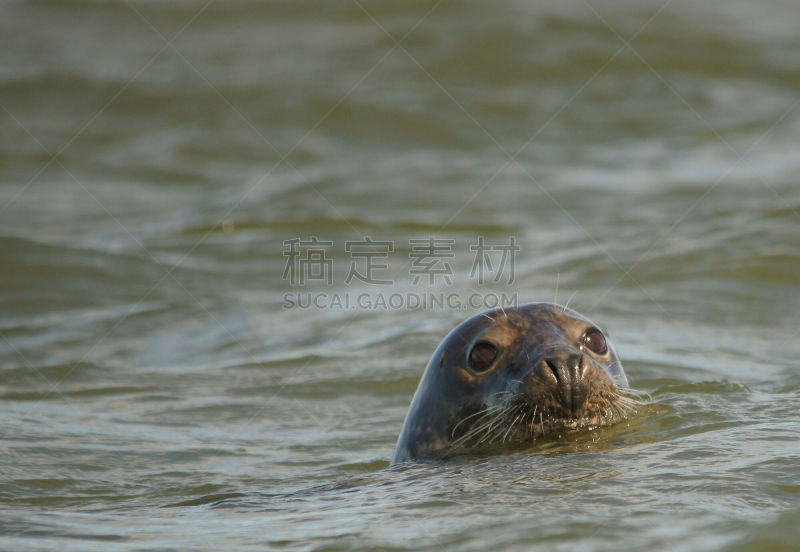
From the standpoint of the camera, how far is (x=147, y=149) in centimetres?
1611

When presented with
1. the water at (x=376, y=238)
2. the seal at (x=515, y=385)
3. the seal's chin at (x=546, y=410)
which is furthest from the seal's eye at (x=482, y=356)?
the water at (x=376, y=238)

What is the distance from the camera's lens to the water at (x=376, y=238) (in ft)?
14.5

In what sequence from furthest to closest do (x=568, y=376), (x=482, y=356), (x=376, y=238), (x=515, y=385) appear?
1. (x=376, y=238)
2. (x=482, y=356)
3. (x=515, y=385)
4. (x=568, y=376)

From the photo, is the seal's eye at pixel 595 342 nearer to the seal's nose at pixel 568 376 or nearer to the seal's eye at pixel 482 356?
the seal's nose at pixel 568 376

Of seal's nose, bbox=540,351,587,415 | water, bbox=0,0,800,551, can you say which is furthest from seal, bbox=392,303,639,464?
water, bbox=0,0,800,551

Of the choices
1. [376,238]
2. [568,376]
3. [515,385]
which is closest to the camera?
[568,376]

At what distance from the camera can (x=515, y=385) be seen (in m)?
5.05

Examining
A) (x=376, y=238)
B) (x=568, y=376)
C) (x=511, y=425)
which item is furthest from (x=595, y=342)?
(x=376, y=238)

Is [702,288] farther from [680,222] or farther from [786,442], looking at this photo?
[786,442]

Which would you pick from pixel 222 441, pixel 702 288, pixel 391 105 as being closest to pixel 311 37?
pixel 391 105

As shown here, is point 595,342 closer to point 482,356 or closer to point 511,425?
point 482,356

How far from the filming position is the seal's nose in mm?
4926

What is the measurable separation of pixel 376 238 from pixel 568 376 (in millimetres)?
7638

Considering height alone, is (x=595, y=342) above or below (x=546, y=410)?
above
